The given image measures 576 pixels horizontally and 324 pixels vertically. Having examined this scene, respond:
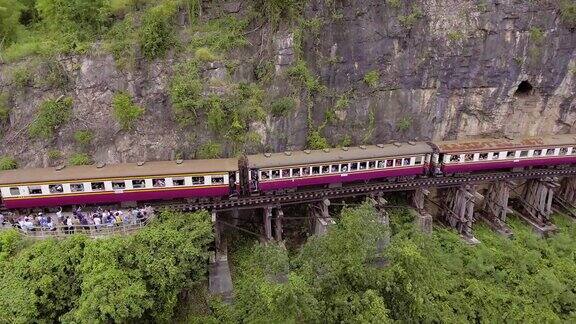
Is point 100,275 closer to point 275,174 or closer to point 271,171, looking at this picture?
point 271,171

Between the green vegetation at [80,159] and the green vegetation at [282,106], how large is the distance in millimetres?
11432

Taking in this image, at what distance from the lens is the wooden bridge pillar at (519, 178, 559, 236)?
30.5 metres

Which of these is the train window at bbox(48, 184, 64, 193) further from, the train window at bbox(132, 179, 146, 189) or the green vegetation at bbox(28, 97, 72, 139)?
the green vegetation at bbox(28, 97, 72, 139)

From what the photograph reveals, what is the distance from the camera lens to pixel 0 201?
22859 mm

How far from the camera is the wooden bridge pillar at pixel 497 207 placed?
29.9 meters

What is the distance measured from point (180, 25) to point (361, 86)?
12.7 metres

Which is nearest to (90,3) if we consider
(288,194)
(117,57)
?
Result: (117,57)

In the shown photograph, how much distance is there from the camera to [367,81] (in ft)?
97.9

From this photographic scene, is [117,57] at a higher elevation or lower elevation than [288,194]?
higher

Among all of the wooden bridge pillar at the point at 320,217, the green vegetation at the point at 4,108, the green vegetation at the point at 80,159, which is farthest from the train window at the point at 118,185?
the wooden bridge pillar at the point at 320,217

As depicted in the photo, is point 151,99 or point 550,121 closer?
point 151,99

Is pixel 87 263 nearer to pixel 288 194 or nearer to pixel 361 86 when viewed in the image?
pixel 288 194

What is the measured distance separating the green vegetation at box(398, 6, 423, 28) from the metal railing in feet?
69.0

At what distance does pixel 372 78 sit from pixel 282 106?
6.85 metres
